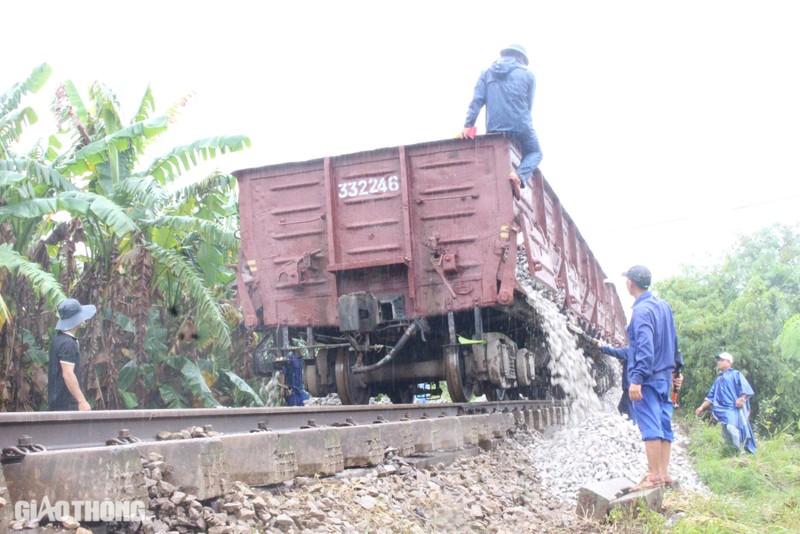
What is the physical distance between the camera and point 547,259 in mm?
8891

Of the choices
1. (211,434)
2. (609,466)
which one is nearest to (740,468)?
(609,466)

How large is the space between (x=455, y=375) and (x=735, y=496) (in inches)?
109

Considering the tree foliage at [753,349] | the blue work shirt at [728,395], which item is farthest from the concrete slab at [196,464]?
the tree foliage at [753,349]

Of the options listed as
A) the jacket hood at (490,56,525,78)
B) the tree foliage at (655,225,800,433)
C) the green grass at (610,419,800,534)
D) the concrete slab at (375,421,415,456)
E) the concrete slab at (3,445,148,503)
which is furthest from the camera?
the tree foliage at (655,225,800,433)

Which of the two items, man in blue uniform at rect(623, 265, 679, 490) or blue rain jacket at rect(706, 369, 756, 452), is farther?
blue rain jacket at rect(706, 369, 756, 452)

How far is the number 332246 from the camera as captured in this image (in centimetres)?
808

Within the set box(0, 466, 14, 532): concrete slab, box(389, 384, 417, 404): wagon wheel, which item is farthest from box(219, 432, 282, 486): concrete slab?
box(389, 384, 417, 404): wagon wheel

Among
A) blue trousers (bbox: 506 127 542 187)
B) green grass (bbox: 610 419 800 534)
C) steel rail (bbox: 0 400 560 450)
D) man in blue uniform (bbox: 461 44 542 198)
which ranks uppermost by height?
man in blue uniform (bbox: 461 44 542 198)

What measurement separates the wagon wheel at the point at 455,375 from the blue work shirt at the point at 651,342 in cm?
288

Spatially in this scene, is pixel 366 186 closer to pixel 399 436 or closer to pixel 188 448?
pixel 399 436

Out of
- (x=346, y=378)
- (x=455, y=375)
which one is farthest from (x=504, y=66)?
(x=346, y=378)

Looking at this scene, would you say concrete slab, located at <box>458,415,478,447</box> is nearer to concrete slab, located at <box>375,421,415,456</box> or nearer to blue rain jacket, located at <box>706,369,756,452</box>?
concrete slab, located at <box>375,421,415,456</box>

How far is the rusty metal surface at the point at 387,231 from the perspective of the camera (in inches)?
304

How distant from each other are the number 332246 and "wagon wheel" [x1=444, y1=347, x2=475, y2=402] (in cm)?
176
